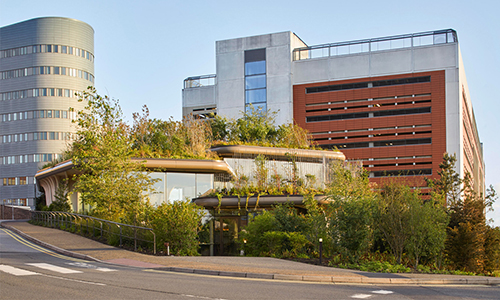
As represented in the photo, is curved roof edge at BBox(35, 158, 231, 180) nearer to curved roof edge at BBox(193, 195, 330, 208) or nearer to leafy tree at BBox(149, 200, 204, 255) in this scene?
curved roof edge at BBox(193, 195, 330, 208)

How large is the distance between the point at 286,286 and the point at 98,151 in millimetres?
14074

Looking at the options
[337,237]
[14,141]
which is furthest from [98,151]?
[14,141]

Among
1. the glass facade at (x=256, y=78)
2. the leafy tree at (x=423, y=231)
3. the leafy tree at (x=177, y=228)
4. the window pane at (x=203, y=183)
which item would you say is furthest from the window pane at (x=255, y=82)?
the leafy tree at (x=423, y=231)

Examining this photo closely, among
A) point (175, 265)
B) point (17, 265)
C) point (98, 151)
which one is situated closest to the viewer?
point (17, 265)

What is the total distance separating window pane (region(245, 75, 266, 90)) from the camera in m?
81.6

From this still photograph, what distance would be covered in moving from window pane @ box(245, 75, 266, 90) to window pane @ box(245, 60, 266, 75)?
809mm

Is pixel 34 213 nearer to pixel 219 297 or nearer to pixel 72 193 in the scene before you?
pixel 72 193

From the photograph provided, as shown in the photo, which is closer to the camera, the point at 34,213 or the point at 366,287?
the point at 366,287

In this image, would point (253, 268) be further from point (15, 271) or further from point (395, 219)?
point (15, 271)

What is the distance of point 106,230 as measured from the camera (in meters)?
21.2

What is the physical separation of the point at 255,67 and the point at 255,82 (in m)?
2.46

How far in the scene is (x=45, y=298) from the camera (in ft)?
32.1

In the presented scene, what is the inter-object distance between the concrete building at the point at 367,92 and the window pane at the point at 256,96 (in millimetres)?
162

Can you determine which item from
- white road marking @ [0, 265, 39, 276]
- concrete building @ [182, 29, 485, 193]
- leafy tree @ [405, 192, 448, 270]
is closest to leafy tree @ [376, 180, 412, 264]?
leafy tree @ [405, 192, 448, 270]
